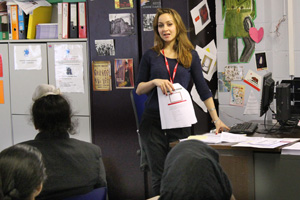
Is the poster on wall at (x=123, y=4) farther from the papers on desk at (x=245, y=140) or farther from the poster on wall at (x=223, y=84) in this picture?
the papers on desk at (x=245, y=140)

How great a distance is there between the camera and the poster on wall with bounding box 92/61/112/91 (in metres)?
4.28

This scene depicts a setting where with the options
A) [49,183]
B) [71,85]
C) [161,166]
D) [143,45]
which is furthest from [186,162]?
[71,85]

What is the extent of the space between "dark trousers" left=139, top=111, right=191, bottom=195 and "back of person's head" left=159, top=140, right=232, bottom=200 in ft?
5.20

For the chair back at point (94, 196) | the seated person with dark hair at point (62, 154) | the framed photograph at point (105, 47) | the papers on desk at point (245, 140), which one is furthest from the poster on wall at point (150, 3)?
the chair back at point (94, 196)

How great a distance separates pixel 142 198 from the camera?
14.1ft

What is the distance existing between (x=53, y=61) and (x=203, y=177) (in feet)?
11.3

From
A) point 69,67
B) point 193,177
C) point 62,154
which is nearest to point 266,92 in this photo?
point 62,154

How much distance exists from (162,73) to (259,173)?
0.87 meters

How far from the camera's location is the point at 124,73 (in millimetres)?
4227

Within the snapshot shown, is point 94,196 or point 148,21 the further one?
point 148,21

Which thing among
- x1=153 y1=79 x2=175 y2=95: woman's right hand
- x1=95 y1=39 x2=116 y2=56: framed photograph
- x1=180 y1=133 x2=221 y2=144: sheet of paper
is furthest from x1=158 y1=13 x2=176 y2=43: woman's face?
x1=95 y1=39 x2=116 y2=56: framed photograph

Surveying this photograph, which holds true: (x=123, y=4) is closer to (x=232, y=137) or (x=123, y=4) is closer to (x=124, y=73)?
(x=124, y=73)

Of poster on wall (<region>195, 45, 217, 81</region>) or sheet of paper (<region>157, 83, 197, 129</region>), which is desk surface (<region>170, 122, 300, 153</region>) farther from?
poster on wall (<region>195, 45, 217, 81</region>)

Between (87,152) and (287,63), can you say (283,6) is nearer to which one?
(287,63)
